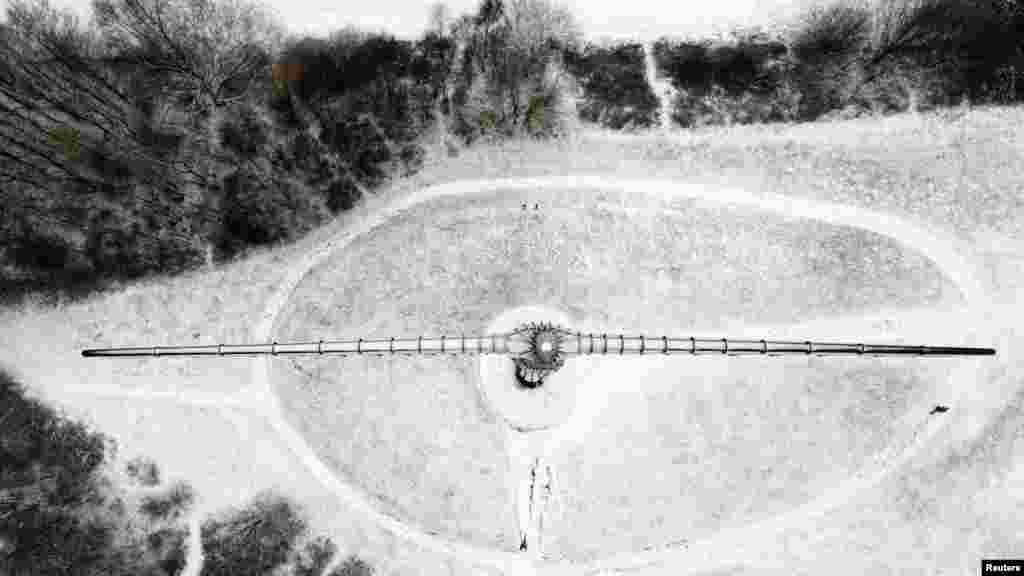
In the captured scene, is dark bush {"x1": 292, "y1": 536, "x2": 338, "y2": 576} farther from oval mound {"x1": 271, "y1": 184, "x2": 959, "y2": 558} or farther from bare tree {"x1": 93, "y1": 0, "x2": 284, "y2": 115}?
bare tree {"x1": 93, "y1": 0, "x2": 284, "y2": 115}

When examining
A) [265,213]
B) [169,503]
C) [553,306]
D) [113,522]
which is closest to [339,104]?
[265,213]

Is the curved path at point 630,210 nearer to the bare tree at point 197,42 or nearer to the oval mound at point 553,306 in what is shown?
the oval mound at point 553,306

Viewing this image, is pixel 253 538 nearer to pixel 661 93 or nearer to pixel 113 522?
pixel 113 522

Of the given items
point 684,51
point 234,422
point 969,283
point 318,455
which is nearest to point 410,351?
point 318,455

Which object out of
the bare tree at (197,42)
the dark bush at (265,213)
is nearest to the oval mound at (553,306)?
the dark bush at (265,213)

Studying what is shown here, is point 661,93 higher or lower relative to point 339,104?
higher
